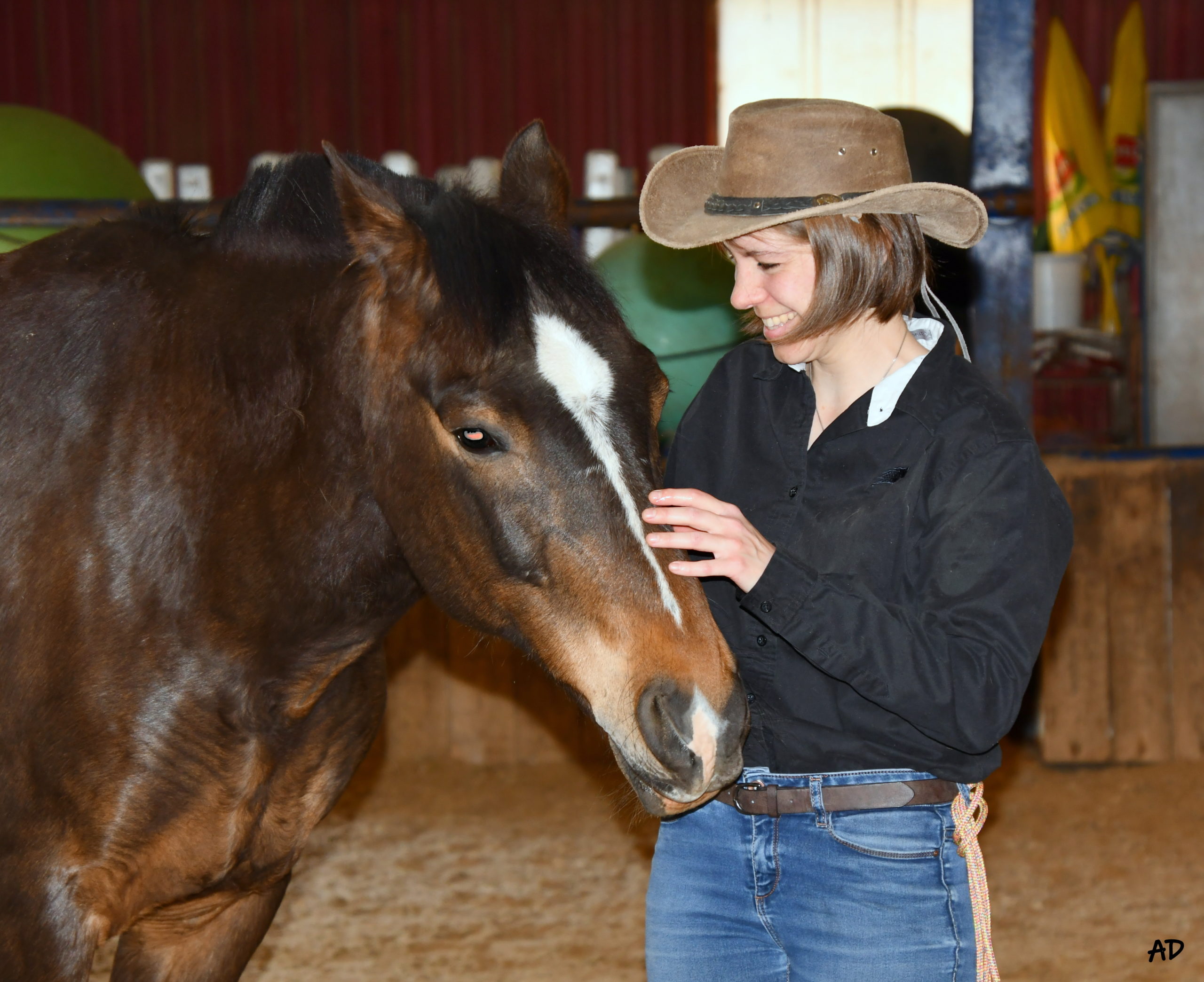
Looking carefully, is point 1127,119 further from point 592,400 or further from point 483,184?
point 592,400

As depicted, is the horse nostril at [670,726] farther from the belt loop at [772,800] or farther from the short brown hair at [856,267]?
the short brown hair at [856,267]

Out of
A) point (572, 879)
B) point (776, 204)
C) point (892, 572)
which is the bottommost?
point (572, 879)

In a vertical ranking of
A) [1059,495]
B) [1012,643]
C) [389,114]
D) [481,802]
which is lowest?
[481,802]

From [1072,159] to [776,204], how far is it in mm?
6896

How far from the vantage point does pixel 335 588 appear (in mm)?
1720

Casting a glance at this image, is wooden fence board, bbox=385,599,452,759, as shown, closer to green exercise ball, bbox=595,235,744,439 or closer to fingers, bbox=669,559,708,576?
green exercise ball, bbox=595,235,744,439

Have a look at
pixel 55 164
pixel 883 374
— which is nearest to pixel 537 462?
pixel 883 374

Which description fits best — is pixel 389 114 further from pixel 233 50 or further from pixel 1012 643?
pixel 1012 643

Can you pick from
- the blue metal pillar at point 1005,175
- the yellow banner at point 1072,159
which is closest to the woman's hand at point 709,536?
the blue metal pillar at point 1005,175

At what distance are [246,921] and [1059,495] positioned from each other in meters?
1.46

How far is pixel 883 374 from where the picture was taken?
Result: 5.49 feet

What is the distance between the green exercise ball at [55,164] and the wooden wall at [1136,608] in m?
3.26

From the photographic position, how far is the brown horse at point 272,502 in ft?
4.84

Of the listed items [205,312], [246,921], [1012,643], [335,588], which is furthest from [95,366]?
[1012,643]
